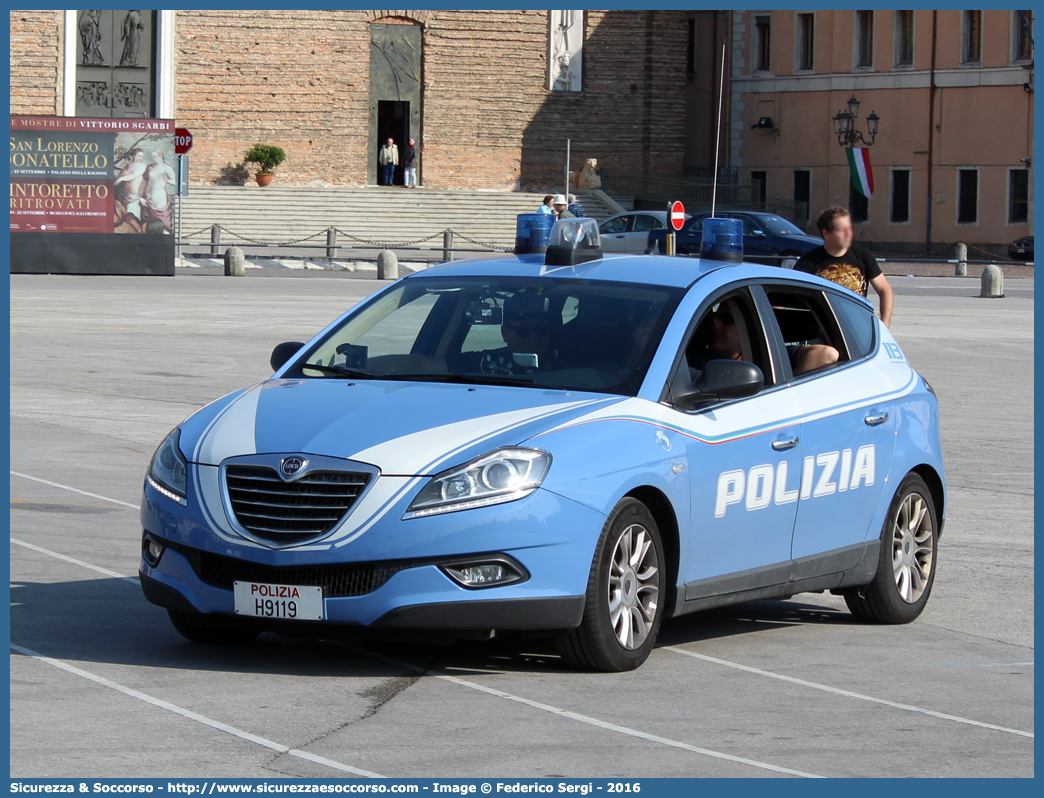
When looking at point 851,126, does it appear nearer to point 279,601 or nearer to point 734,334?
point 734,334

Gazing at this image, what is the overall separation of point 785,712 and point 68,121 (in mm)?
35280

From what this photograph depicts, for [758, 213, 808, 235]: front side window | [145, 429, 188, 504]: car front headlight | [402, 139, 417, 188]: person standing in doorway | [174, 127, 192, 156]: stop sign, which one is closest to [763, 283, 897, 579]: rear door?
[145, 429, 188, 504]: car front headlight

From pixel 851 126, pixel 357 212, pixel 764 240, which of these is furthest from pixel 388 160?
pixel 764 240

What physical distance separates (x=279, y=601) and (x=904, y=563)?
3311mm

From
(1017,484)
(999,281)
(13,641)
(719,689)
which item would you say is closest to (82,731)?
(13,641)

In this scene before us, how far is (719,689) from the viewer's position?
21.1 feet

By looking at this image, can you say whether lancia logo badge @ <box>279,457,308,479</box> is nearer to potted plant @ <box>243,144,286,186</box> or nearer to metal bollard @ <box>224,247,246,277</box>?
metal bollard @ <box>224,247,246,277</box>

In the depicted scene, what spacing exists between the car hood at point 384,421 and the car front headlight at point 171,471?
49 millimetres

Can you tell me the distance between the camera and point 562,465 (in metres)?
6.19

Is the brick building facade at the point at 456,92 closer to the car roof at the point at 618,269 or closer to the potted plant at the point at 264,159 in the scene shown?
the potted plant at the point at 264,159

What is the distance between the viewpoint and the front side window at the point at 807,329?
313 inches

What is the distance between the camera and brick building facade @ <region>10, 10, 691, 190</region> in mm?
64750

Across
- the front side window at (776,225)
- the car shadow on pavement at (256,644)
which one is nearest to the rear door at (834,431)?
the car shadow on pavement at (256,644)

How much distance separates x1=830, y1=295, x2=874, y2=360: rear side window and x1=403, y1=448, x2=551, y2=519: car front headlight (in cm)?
261
